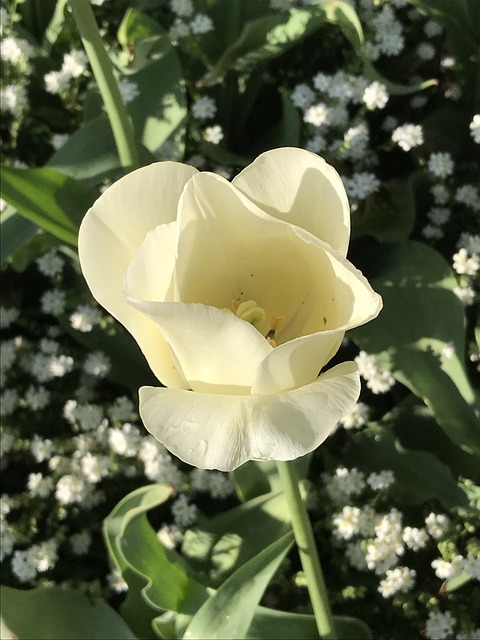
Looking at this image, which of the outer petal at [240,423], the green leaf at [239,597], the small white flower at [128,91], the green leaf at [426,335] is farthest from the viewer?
the small white flower at [128,91]

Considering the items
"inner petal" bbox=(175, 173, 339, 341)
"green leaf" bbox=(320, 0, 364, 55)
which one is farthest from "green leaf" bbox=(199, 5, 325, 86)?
"inner petal" bbox=(175, 173, 339, 341)

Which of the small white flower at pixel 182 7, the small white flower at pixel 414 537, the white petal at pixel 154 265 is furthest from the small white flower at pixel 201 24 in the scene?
the small white flower at pixel 414 537

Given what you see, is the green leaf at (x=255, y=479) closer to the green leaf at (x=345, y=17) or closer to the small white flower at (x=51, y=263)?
the small white flower at (x=51, y=263)

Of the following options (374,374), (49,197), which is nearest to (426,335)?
(374,374)

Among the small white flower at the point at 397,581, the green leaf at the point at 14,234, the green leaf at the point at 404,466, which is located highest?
the green leaf at the point at 14,234

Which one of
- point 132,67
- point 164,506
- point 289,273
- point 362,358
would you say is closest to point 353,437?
point 362,358

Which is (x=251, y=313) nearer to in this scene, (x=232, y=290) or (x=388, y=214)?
(x=232, y=290)

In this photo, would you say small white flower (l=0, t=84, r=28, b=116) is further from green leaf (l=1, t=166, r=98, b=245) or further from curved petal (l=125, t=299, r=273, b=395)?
curved petal (l=125, t=299, r=273, b=395)
